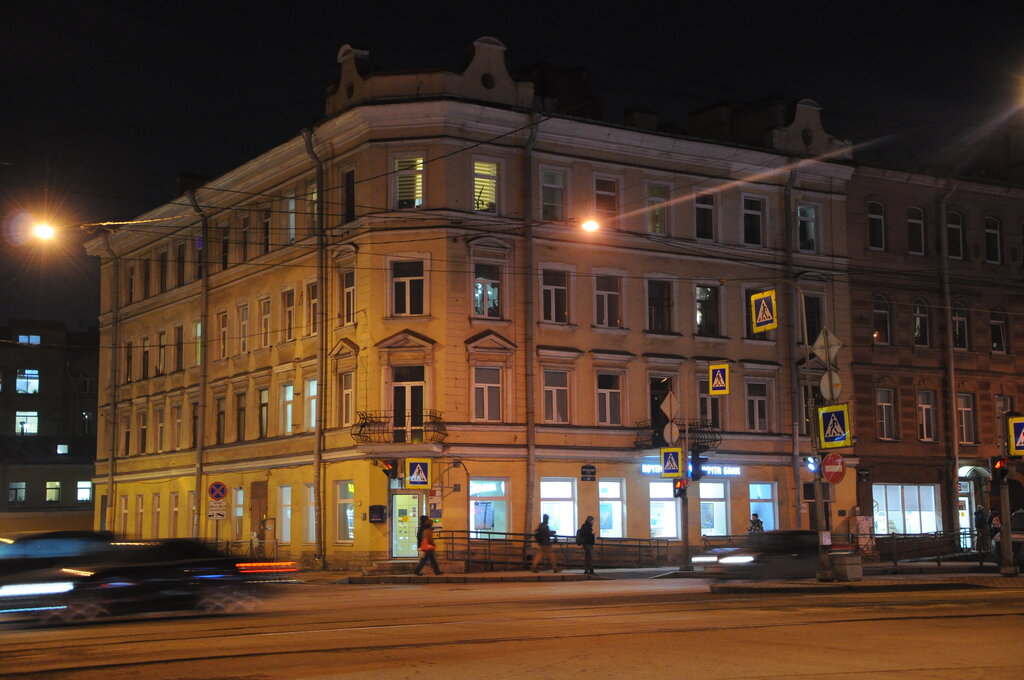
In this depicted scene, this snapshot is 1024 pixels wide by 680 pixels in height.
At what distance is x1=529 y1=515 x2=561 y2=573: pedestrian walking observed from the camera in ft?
114

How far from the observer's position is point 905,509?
45.5 metres

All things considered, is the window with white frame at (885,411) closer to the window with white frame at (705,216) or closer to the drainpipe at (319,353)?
the window with white frame at (705,216)

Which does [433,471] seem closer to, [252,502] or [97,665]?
[252,502]

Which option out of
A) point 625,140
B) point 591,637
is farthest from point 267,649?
point 625,140

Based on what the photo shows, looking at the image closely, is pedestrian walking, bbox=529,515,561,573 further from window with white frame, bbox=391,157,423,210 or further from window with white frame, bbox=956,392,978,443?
window with white frame, bbox=956,392,978,443

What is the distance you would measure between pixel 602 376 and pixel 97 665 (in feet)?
93.8

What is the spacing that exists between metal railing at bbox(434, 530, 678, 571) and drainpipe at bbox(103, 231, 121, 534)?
23.4m

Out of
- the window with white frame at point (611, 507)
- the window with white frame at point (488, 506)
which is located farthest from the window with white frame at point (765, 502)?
the window with white frame at point (488, 506)

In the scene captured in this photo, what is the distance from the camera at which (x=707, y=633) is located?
15734 millimetres

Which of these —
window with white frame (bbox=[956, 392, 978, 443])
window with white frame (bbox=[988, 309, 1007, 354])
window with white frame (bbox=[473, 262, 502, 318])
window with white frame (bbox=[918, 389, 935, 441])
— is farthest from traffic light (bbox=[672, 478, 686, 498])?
window with white frame (bbox=[988, 309, 1007, 354])

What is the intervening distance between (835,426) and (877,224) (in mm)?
22194

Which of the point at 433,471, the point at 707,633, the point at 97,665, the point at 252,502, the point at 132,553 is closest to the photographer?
the point at 97,665

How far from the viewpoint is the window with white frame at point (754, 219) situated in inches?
1734

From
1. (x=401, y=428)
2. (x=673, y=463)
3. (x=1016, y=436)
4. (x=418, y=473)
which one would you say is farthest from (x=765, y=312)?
(x=401, y=428)
